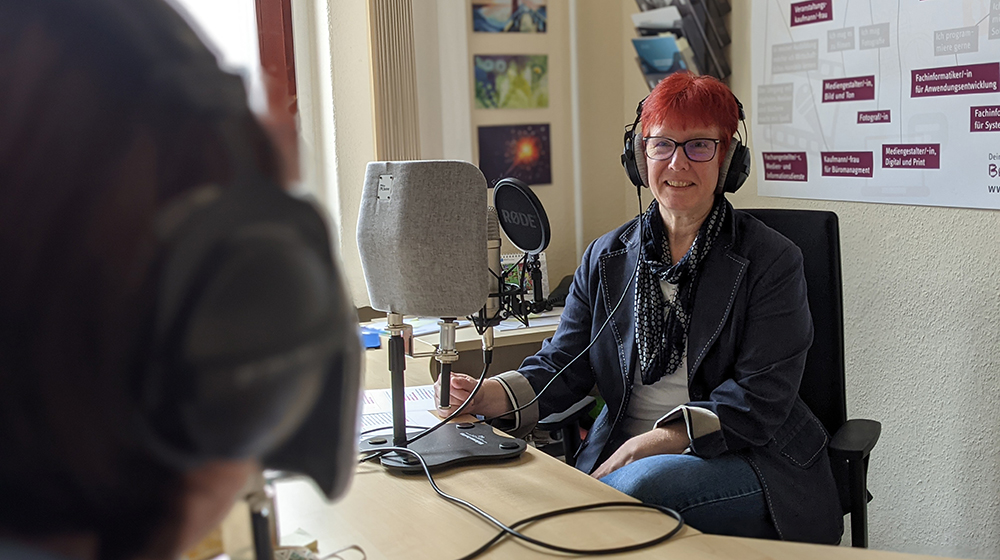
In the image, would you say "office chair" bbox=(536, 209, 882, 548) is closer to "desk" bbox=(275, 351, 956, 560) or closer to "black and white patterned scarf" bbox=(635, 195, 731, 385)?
"black and white patterned scarf" bbox=(635, 195, 731, 385)

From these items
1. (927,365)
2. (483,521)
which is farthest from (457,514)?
(927,365)

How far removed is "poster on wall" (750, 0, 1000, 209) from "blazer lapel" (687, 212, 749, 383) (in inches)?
21.8

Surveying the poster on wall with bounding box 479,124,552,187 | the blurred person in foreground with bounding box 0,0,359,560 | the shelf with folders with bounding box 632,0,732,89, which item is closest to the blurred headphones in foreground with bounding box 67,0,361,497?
the blurred person in foreground with bounding box 0,0,359,560

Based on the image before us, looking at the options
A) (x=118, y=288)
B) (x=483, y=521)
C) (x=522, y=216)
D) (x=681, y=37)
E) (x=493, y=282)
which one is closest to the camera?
(x=118, y=288)

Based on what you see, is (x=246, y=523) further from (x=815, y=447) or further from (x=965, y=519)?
(x=965, y=519)

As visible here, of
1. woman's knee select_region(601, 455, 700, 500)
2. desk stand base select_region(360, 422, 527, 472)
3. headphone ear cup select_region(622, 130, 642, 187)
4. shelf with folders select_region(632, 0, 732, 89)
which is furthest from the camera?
shelf with folders select_region(632, 0, 732, 89)

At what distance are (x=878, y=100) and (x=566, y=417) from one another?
1.05 m

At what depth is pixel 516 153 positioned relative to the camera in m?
2.91

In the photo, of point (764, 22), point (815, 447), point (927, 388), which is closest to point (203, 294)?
point (815, 447)

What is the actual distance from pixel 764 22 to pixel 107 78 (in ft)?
7.55

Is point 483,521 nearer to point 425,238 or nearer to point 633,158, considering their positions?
point 425,238

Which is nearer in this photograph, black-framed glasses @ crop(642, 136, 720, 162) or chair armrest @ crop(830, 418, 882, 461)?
chair armrest @ crop(830, 418, 882, 461)

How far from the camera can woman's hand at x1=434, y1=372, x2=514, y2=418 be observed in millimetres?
1593

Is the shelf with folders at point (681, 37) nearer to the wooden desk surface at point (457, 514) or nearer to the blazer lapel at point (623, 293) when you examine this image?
the blazer lapel at point (623, 293)
